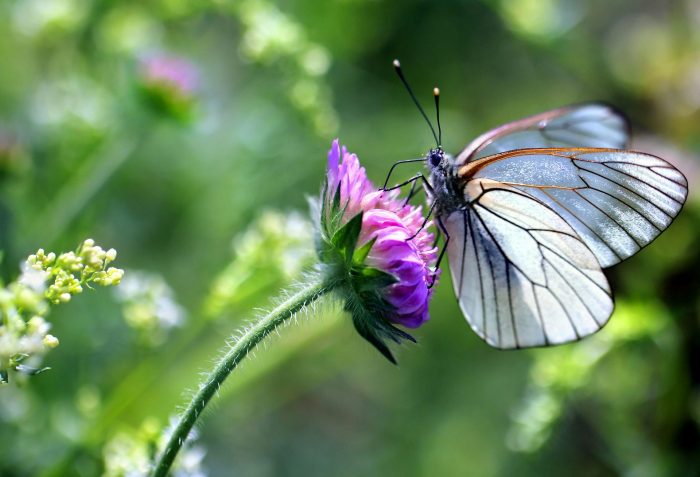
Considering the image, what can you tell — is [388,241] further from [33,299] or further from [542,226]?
[33,299]

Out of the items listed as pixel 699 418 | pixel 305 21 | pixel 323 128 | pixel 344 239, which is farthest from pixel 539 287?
pixel 305 21

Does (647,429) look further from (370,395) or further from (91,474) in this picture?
(91,474)

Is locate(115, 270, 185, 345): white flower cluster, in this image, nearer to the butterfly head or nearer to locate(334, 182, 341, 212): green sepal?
locate(334, 182, 341, 212): green sepal

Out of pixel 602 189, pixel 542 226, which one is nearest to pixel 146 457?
pixel 542 226

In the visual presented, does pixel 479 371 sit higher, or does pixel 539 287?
pixel 539 287

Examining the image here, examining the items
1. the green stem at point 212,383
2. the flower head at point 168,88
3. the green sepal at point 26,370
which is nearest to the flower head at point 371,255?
the green stem at point 212,383

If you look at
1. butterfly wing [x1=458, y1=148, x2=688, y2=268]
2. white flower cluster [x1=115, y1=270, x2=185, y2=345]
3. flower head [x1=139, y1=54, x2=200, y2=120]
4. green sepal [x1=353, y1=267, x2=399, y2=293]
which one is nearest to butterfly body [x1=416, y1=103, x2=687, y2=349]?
butterfly wing [x1=458, y1=148, x2=688, y2=268]
